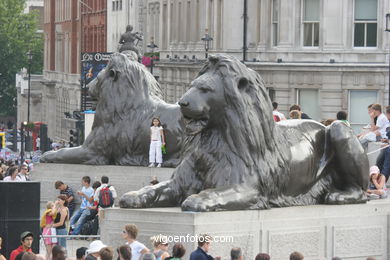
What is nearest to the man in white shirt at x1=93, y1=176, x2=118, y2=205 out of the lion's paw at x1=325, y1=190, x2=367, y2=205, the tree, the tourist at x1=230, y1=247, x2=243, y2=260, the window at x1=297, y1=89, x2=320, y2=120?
the lion's paw at x1=325, y1=190, x2=367, y2=205

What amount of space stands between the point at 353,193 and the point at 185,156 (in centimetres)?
242

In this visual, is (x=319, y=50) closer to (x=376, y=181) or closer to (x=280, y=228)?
(x=376, y=181)

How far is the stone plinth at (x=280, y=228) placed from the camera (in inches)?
731

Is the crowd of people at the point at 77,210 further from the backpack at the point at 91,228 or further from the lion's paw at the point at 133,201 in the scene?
the lion's paw at the point at 133,201

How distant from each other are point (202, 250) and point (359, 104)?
49545 mm

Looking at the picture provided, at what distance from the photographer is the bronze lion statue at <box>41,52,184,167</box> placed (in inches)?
1104

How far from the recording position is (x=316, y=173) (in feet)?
67.9

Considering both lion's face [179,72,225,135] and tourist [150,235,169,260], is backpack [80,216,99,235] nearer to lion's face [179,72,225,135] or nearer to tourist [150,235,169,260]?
lion's face [179,72,225,135]

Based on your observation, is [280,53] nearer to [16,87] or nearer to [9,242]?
[9,242]

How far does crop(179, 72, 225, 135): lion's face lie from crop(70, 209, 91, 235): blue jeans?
6.24 metres

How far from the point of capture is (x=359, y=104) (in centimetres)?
6662

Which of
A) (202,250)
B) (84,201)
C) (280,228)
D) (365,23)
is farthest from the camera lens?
(365,23)

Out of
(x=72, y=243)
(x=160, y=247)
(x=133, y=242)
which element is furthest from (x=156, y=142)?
(x=160, y=247)

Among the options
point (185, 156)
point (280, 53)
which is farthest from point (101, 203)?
point (280, 53)
